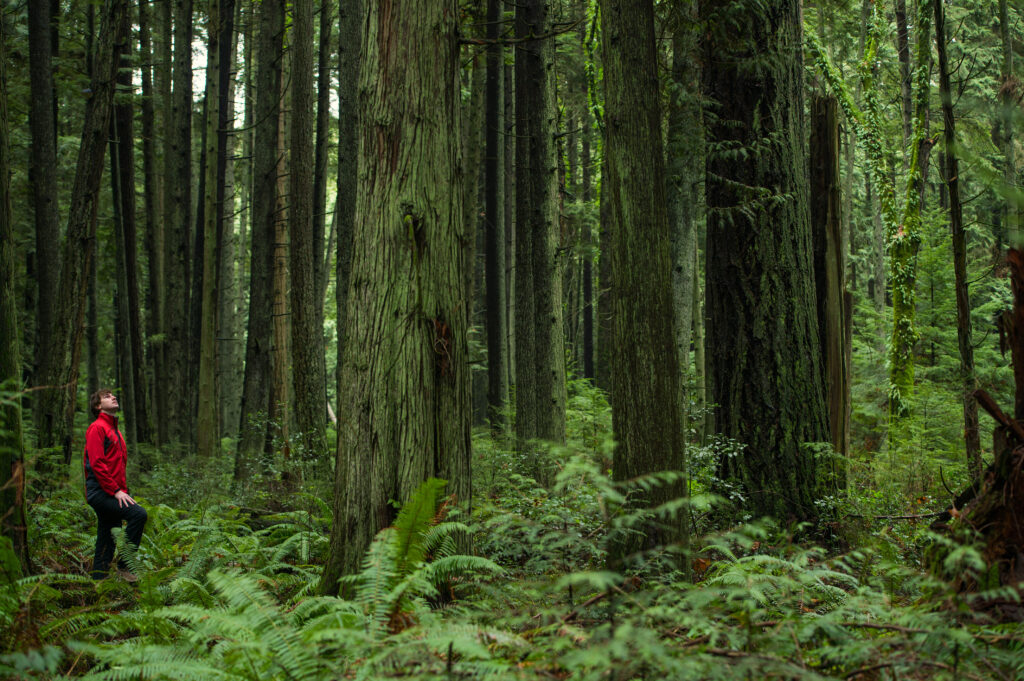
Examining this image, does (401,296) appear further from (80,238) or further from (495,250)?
(495,250)

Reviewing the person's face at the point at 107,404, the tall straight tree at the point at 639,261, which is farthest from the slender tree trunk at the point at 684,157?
the person's face at the point at 107,404

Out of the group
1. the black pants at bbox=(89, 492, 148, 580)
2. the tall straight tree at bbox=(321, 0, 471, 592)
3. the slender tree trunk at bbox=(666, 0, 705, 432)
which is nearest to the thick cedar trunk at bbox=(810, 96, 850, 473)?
the slender tree trunk at bbox=(666, 0, 705, 432)

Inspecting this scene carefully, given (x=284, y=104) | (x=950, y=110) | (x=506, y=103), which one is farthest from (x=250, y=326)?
(x=950, y=110)

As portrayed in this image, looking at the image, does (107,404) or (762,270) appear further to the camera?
(107,404)

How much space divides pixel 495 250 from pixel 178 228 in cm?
809

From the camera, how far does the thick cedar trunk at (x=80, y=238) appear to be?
10.1m

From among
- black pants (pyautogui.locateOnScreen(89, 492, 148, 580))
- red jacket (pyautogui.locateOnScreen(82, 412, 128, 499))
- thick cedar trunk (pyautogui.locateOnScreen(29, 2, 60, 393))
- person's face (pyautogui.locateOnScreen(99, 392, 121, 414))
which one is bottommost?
black pants (pyautogui.locateOnScreen(89, 492, 148, 580))

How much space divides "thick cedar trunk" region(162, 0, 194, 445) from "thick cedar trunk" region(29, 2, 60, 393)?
3.64m

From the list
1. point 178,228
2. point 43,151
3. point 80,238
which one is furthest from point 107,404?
point 178,228

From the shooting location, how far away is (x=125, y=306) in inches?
762

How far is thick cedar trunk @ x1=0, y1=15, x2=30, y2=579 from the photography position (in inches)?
191

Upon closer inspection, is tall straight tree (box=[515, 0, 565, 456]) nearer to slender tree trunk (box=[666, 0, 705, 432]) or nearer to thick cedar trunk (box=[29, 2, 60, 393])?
slender tree trunk (box=[666, 0, 705, 432])

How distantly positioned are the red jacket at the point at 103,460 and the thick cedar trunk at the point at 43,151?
287 inches

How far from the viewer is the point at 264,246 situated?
14.3 meters
